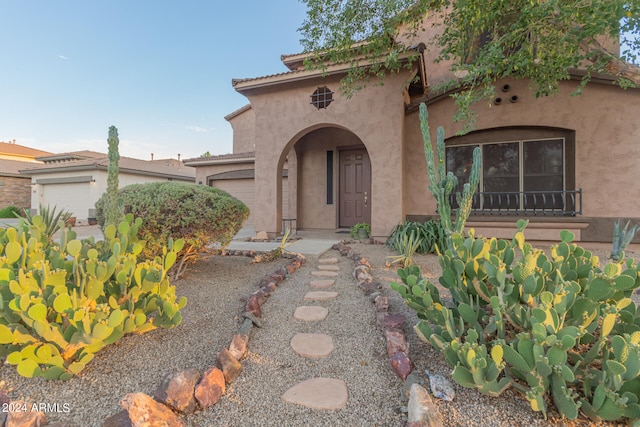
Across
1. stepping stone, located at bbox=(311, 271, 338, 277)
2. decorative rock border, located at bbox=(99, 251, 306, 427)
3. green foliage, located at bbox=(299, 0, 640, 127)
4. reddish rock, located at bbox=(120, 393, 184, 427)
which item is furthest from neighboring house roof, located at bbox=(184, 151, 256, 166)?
reddish rock, located at bbox=(120, 393, 184, 427)

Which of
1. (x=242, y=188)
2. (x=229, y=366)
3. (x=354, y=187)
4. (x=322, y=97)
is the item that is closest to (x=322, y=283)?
(x=229, y=366)

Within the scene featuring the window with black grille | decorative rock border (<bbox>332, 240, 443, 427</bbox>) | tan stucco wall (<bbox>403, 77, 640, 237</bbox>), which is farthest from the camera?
the window with black grille

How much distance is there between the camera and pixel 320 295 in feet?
11.7

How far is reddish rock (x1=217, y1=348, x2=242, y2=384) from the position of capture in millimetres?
1967

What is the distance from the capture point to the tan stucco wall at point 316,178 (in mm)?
9180

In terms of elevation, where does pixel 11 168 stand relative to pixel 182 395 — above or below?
above

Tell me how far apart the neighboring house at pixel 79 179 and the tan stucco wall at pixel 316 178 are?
10907mm

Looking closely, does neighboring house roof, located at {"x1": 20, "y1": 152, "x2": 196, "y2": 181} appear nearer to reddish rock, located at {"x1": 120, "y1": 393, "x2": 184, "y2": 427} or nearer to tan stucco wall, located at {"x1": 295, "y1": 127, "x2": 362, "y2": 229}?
tan stucco wall, located at {"x1": 295, "y1": 127, "x2": 362, "y2": 229}

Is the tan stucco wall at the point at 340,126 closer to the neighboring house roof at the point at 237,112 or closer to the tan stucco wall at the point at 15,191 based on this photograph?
the neighboring house roof at the point at 237,112

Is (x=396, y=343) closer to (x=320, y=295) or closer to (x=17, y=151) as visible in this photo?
(x=320, y=295)

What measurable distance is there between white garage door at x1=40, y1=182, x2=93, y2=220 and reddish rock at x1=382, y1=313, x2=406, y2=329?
1791cm

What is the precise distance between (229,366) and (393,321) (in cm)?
140

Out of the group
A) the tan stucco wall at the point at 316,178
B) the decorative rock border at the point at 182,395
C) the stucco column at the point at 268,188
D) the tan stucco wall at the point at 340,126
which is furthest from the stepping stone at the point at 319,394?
the tan stucco wall at the point at 316,178

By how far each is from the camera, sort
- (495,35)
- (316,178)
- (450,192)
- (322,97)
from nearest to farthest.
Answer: (450,192)
(495,35)
(322,97)
(316,178)
